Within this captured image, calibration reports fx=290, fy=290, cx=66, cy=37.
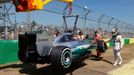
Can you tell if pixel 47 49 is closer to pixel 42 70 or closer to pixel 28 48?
pixel 28 48

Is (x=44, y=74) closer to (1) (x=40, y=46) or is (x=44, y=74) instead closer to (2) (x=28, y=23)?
(1) (x=40, y=46)

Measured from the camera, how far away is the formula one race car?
10398 millimetres

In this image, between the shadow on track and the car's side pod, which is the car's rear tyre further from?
the shadow on track

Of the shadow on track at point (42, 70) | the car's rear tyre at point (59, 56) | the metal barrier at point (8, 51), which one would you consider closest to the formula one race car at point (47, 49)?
the car's rear tyre at point (59, 56)

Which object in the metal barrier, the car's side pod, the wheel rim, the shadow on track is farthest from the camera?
the metal barrier

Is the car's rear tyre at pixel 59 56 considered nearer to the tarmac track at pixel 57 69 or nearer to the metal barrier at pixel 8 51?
the tarmac track at pixel 57 69

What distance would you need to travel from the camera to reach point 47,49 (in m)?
10.7

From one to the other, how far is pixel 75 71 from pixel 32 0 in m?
4.19

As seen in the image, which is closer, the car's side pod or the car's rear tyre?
the car's rear tyre

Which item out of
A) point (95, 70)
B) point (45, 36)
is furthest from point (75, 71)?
point (45, 36)

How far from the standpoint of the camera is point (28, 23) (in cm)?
1338

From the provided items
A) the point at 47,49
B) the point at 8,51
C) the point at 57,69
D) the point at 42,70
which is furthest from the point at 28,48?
the point at 8,51

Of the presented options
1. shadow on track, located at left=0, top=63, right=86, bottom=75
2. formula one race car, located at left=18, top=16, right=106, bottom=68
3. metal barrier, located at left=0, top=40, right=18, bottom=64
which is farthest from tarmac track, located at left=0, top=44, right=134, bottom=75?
formula one race car, located at left=18, top=16, right=106, bottom=68

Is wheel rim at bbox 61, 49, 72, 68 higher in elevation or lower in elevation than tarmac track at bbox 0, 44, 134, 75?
higher
